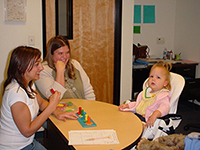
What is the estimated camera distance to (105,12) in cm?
324

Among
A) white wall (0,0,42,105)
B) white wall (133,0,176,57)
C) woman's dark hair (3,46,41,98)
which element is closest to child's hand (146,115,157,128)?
woman's dark hair (3,46,41,98)

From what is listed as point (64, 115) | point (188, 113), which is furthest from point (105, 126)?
point (188, 113)

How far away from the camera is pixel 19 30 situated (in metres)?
2.68

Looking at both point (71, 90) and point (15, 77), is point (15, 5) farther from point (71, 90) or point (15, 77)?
point (15, 77)

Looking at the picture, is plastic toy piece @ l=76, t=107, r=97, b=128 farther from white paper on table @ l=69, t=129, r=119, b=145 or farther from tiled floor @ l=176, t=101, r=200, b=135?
tiled floor @ l=176, t=101, r=200, b=135

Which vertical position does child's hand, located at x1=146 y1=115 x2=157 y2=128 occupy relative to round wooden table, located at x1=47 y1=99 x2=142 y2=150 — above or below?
below

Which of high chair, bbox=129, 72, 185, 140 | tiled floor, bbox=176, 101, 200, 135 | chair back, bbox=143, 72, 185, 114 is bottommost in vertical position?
tiled floor, bbox=176, 101, 200, 135

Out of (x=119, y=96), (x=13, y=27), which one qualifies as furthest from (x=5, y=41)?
(x=119, y=96)

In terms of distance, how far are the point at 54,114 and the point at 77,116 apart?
0.18 meters

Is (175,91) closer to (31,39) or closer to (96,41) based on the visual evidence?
(96,41)

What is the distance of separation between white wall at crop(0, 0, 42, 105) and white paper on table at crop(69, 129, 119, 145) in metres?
1.58

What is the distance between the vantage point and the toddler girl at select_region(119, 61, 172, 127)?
2.01m

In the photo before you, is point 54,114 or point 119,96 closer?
point 54,114

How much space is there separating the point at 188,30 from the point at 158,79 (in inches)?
99.8
